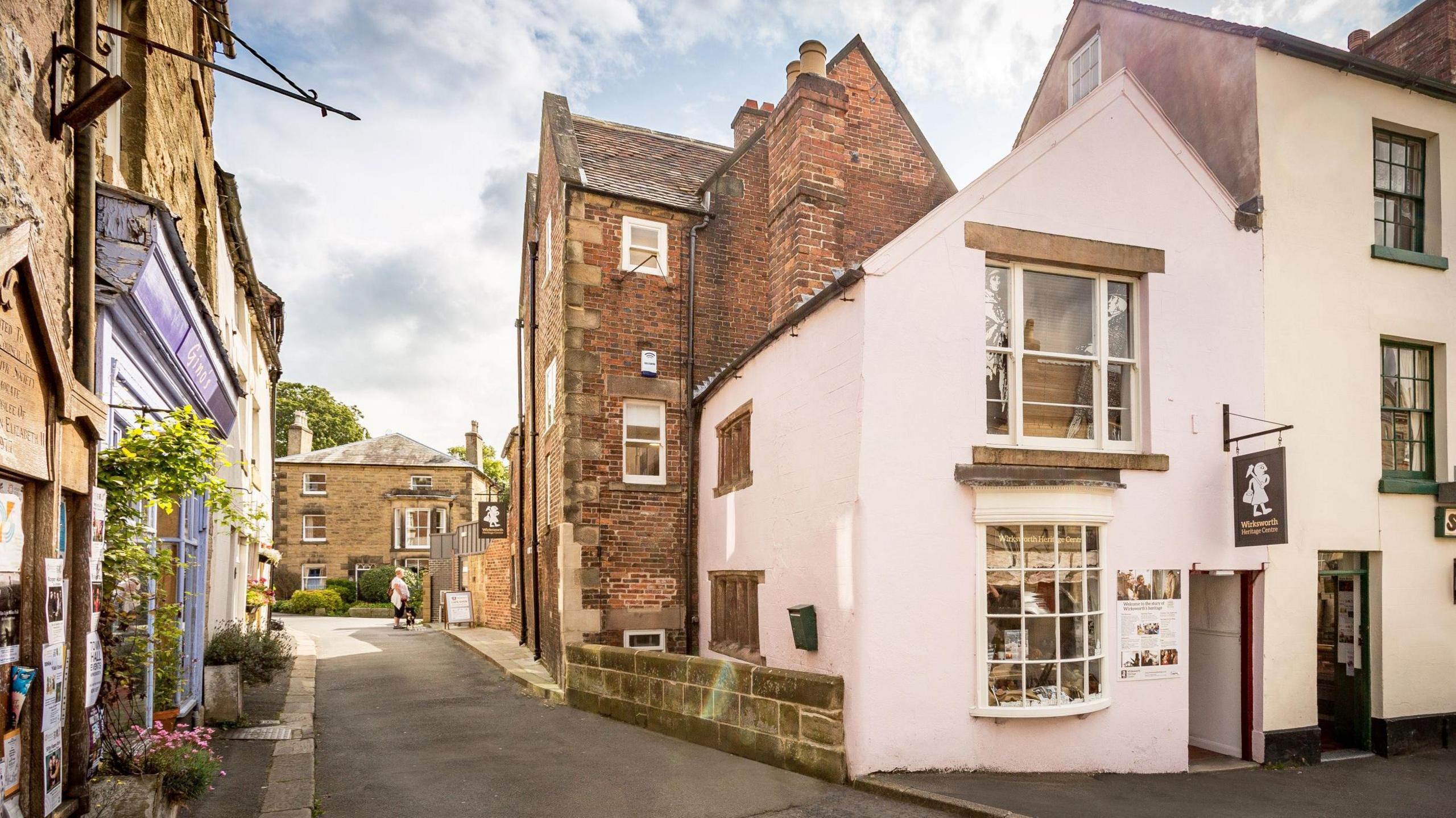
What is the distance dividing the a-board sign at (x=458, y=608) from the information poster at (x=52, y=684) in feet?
68.4

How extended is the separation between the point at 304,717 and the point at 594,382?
20.2 ft

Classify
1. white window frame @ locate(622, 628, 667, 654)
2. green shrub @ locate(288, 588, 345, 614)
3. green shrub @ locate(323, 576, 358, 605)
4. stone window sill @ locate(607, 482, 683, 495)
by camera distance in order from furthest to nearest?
green shrub @ locate(323, 576, 358, 605) → green shrub @ locate(288, 588, 345, 614) → stone window sill @ locate(607, 482, 683, 495) → white window frame @ locate(622, 628, 667, 654)

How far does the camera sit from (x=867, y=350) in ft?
27.4

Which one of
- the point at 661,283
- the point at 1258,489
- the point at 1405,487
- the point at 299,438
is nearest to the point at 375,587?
the point at 299,438

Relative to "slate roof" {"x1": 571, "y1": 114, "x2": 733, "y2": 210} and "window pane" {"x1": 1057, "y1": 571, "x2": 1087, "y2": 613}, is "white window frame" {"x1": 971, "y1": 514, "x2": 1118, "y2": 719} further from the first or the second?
"slate roof" {"x1": 571, "y1": 114, "x2": 733, "y2": 210}

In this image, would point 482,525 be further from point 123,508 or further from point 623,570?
point 123,508

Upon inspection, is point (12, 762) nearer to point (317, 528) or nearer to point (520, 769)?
point (520, 769)

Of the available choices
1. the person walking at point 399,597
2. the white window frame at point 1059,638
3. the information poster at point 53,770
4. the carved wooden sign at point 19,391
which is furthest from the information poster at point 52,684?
the person walking at point 399,597

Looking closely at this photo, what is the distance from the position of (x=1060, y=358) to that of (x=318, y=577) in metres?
40.6

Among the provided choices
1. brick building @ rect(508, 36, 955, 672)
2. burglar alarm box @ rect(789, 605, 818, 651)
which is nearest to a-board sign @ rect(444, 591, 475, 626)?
brick building @ rect(508, 36, 955, 672)

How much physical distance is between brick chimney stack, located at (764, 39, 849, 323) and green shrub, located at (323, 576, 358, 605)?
3290cm

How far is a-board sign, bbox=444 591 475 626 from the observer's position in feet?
82.4

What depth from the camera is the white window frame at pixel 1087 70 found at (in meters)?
13.5

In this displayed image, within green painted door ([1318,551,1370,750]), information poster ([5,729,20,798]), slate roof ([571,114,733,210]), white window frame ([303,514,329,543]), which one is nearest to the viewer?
information poster ([5,729,20,798])
